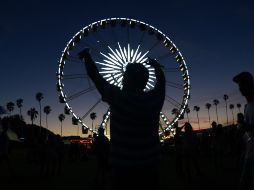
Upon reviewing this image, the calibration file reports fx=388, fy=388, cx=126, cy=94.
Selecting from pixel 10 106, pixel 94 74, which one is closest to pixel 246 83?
pixel 94 74

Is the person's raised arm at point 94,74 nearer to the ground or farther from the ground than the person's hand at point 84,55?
nearer to the ground

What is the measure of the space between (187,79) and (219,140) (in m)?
10.1

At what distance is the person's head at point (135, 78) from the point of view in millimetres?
3061

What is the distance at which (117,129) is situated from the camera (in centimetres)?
288

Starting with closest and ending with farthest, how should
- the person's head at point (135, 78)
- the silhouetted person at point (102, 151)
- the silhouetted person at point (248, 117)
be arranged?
the person's head at point (135, 78)
the silhouetted person at point (248, 117)
the silhouetted person at point (102, 151)

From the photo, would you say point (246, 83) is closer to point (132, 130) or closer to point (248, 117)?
point (248, 117)

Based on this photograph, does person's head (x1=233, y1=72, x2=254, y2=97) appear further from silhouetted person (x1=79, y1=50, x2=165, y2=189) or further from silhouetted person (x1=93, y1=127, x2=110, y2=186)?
silhouetted person (x1=93, y1=127, x2=110, y2=186)

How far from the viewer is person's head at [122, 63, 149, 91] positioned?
3.06 m

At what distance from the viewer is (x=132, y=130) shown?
2.89 meters

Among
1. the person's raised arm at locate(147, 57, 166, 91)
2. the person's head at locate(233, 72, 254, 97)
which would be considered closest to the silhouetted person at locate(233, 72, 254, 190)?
the person's head at locate(233, 72, 254, 97)

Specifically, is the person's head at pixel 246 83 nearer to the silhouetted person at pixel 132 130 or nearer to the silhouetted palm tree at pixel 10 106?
the silhouetted person at pixel 132 130

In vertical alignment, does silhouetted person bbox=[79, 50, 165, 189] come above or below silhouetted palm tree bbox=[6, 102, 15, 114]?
below

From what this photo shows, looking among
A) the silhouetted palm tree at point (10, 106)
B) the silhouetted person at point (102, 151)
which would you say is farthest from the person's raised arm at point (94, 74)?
the silhouetted palm tree at point (10, 106)

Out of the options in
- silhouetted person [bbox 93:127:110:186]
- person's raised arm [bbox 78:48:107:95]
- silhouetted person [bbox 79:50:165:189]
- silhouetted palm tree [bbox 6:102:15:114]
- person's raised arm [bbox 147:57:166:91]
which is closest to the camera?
silhouetted person [bbox 79:50:165:189]
